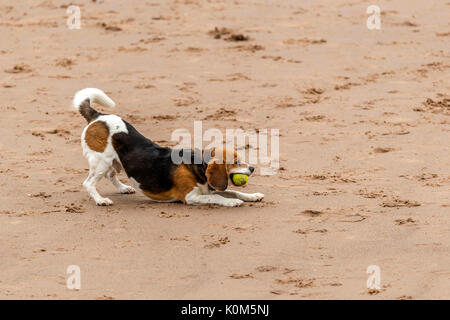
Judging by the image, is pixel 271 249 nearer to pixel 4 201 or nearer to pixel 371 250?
pixel 371 250

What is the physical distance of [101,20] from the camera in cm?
1559

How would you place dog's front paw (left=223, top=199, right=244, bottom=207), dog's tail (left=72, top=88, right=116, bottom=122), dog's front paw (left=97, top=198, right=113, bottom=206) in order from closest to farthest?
dog's front paw (left=223, top=199, right=244, bottom=207) → dog's front paw (left=97, top=198, right=113, bottom=206) → dog's tail (left=72, top=88, right=116, bottom=122)

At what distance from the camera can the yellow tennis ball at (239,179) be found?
8688 mm

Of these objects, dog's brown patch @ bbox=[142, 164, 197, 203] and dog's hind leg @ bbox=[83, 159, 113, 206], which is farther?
dog's hind leg @ bbox=[83, 159, 113, 206]

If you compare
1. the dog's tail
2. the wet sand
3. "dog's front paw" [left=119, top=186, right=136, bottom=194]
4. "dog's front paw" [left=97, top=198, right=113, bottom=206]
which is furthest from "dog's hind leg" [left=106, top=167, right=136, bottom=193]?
the dog's tail

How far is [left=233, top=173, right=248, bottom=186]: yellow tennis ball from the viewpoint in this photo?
28.5ft

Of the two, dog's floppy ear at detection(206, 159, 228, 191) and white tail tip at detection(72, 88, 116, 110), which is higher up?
white tail tip at detection(72, 88, 116, 110)

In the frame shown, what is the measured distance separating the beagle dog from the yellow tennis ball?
38mm

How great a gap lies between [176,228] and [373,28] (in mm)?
7728

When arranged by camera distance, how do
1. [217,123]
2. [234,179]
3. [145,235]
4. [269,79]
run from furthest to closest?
[269,79] < [217,123] < [234,179] < [145,235]

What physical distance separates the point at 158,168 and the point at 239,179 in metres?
0.77

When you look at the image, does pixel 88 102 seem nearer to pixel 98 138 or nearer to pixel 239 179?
pixel 98 138

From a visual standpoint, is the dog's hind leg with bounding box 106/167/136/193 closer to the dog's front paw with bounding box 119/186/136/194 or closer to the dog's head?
the dog's front paw with bounding box 119/186/136/194
